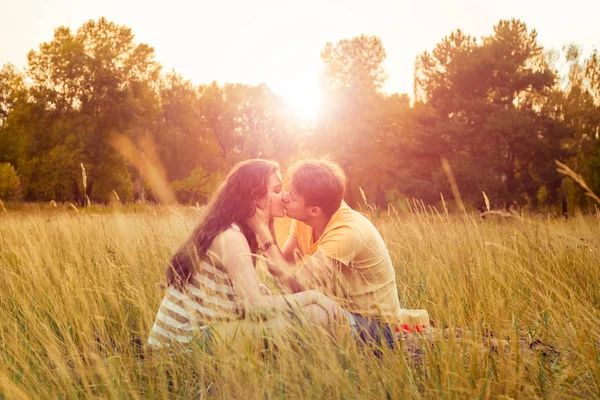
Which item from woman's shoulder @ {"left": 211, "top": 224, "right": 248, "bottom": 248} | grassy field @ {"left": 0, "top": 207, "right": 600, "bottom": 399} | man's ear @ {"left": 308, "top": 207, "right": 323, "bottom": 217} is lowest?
grassy field @ {"left": 0, "top": 207, "right": 600, "bottom": 399}

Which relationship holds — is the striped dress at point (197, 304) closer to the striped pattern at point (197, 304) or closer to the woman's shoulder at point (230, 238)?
the striped pattern at point (197, 304)

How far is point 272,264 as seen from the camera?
Answer: 129 inches

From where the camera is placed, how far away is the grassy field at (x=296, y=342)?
2186mm

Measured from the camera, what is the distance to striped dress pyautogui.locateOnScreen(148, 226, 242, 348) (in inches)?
122

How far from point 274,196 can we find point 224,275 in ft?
2.42

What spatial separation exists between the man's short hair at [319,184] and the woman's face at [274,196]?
0.11 metres

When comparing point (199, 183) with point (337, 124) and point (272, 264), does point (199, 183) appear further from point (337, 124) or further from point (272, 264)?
point (272, 264)

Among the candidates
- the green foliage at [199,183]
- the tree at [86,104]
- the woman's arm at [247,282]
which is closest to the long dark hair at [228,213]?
the woman's arm at [247,282]

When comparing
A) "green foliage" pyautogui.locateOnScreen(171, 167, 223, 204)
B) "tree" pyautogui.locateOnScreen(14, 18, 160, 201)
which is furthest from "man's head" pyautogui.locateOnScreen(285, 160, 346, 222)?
"green foliage" pyautogui.locateOnScreen(171, 167, 223, 204)

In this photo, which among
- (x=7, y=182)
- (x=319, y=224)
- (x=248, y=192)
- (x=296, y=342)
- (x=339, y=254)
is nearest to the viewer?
(x=296, y=342)

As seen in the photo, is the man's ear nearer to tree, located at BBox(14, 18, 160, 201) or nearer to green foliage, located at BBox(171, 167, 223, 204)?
tree, located at BBox(14, 18, 160, 201)

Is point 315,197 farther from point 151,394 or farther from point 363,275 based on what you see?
point 151,394

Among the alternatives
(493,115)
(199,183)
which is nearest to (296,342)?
(493,115)

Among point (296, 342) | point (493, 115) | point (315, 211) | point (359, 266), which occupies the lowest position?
point (296, 342)
